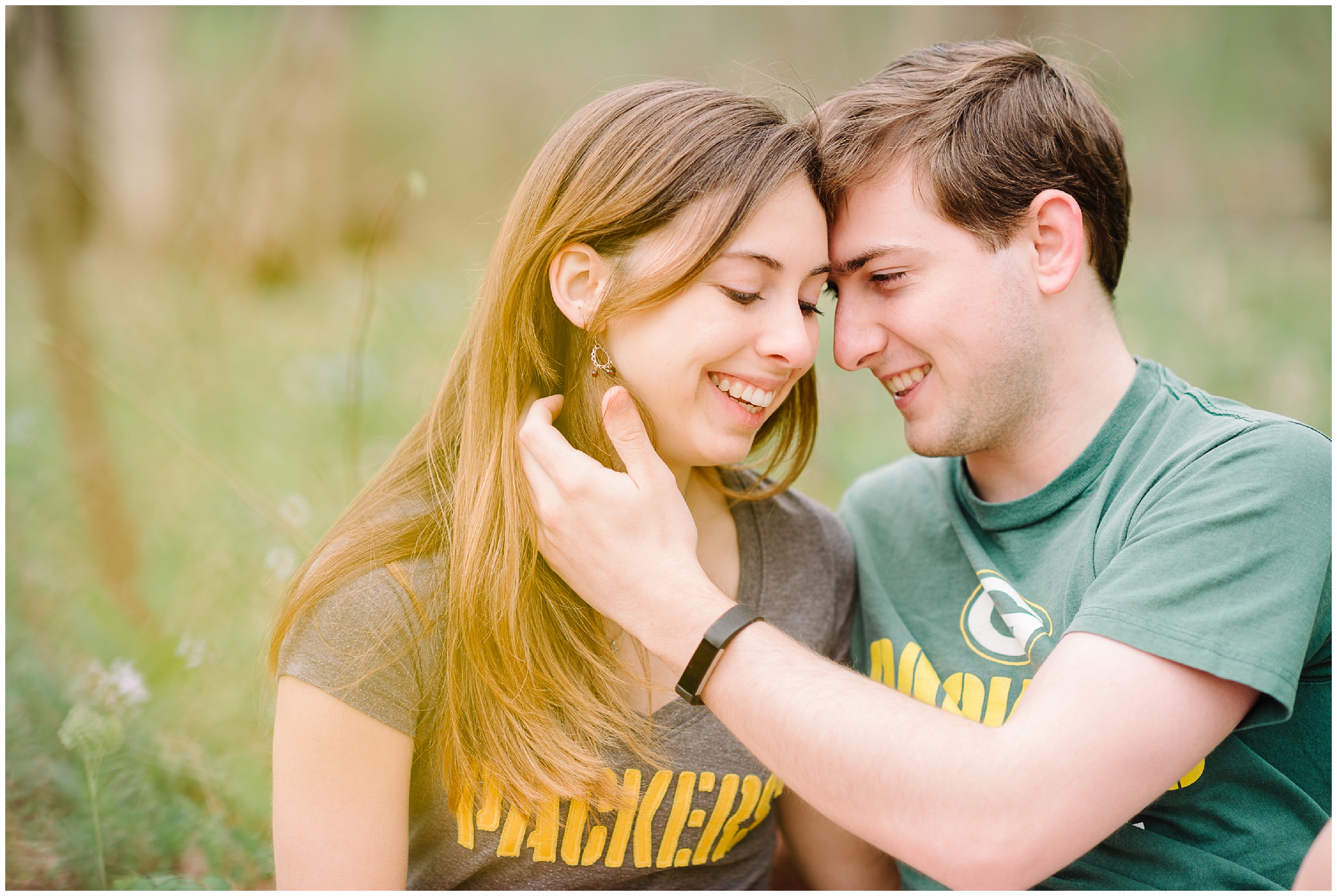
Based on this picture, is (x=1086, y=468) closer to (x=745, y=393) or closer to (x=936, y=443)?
(x=936, y=443)

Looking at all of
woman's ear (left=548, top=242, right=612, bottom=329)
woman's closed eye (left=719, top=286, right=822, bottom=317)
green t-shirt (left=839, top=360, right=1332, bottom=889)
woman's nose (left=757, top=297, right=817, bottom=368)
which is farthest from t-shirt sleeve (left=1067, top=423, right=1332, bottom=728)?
woman's ear (left=548, top=242, right=612, bottom=329)

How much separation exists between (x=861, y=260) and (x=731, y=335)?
462mm

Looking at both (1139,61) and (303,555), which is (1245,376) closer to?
(1139,61)

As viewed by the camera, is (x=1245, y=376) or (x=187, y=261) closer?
(x=1245, y=376)

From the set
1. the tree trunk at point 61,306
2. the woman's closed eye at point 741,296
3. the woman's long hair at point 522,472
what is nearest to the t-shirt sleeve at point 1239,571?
the woman's closed eye at point 741,296

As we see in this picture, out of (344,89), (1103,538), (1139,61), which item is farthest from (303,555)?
(1139,61)

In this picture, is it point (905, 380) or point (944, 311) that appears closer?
point (944, 311)

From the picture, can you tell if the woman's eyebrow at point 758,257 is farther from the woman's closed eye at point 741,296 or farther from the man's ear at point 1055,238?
the man's ear at point 1055,238

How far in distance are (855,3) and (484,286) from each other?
5.11m

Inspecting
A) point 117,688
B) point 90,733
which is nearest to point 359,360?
point 117,688

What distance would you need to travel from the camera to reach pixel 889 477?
2428 millimetres

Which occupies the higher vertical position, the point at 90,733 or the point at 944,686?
the point at 944,686

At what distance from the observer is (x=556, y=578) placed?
1.87 meters

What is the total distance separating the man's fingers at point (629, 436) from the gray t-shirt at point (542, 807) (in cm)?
45
